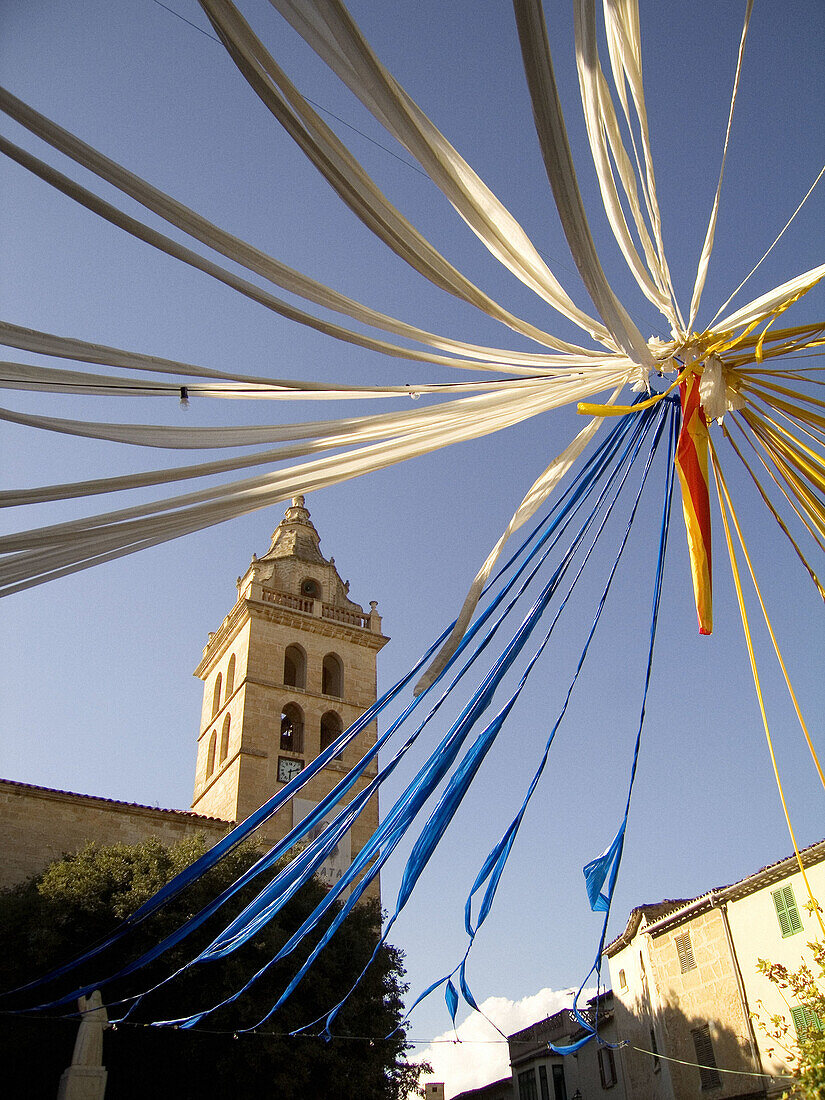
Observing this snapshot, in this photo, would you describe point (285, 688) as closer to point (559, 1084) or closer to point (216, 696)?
point (216, 696)

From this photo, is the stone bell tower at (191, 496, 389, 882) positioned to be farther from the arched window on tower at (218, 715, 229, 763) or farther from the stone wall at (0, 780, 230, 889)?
the stone wall at (0, 780, 230, 889)

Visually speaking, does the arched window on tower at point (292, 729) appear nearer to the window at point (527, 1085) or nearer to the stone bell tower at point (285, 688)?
the stone bell tower at point (285, 688)

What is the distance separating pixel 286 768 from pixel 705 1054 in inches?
500

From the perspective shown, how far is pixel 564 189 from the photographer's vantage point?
305 cm

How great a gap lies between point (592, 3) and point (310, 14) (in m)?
0.92

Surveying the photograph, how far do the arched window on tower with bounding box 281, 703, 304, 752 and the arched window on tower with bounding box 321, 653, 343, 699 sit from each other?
148 cm

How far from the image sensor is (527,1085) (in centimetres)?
2981

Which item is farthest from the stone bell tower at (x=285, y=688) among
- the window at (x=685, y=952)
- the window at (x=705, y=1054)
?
the window at (x=705, y=1054)

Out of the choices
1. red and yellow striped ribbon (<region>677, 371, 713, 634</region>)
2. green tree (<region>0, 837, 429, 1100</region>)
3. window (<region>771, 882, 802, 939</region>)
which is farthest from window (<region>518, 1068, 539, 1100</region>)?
red and yellow striped ribbon (<region>677, 371, 713, 634</region>)

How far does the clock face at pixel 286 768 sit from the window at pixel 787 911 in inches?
493

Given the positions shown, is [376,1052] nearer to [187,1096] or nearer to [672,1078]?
[187,1096]

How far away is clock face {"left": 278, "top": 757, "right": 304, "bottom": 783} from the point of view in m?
24.1

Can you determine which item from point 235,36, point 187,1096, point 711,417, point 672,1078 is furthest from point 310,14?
point 672,1078

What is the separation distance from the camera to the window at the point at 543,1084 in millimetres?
27969
